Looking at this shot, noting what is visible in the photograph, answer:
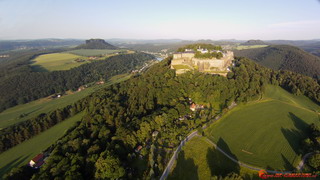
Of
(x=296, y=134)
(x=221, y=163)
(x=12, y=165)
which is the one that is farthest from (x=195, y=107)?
(x=12, y=165)

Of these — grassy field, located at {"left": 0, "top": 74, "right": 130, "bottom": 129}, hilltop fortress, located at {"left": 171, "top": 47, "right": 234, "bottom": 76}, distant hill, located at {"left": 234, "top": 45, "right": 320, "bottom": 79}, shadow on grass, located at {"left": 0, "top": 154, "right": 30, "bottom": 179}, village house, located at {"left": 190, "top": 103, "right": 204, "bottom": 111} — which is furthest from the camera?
distant hill, located at {"left": 234, "top": 45, "right": 320, "bottom": 79}

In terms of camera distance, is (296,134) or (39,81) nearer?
(296,134)

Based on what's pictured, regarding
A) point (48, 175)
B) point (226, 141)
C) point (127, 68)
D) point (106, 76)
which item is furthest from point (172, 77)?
point (127, 68)

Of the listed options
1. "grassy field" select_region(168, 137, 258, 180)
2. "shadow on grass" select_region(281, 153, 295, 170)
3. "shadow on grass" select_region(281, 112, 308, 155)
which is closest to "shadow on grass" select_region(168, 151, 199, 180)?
"grassy field" select_region(168, 137, 258, 180)

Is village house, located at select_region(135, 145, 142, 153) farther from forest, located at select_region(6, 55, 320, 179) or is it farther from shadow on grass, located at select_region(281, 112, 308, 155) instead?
shadow on grass, located at select_region(281, 112, 308, 155)

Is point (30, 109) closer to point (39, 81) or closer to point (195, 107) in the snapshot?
point (39, 81)

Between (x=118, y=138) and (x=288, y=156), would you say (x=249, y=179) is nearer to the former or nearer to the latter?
(x=288, y=156)
